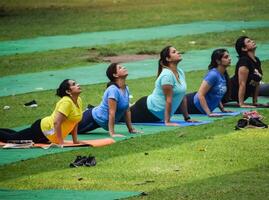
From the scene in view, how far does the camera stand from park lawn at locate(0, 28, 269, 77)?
70.4 ft

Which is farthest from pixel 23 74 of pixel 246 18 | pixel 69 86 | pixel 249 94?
pixel 246 18

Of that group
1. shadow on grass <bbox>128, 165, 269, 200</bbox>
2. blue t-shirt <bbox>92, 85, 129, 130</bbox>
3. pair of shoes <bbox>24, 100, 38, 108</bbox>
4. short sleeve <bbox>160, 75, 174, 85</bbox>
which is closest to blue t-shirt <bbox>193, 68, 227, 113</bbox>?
short sleeve <bbox>160, 75, 174, 85</bbox>

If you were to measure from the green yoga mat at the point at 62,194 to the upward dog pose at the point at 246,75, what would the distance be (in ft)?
19.7

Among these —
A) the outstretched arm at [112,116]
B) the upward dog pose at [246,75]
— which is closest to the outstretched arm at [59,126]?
the outstretched arm at [112,116]

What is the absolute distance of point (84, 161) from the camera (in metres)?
12.1

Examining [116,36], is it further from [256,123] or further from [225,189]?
[225,189]

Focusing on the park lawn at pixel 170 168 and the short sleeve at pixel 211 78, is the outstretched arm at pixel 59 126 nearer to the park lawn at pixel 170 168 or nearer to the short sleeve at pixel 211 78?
the park lawn at pixel 170 168

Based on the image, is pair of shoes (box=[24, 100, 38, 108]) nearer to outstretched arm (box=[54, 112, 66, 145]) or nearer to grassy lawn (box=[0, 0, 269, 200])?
grassy lawn (box=[0, 0, 269, 200])

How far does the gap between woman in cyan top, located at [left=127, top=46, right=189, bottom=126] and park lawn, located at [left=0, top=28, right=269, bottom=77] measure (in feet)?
18.9

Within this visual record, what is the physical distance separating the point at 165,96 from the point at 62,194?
4611 mm

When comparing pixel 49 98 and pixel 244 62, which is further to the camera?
pixel 49 98

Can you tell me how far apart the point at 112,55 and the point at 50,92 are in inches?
186

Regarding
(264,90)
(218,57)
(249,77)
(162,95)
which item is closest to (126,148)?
(162,95)

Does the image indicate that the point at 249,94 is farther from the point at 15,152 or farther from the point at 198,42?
the point at 198,42
